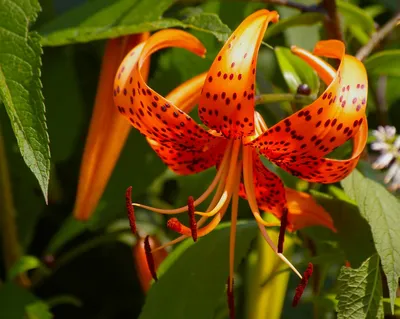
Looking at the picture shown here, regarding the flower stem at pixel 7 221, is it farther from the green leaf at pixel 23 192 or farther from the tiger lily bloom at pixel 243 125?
the tiger lily bloom at pixel 243 125

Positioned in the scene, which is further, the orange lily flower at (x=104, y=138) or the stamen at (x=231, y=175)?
the orange lily flower at (x=104, y=138)

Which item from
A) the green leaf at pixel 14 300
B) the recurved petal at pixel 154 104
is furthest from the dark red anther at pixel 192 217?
the green leaf at pixel 14 300

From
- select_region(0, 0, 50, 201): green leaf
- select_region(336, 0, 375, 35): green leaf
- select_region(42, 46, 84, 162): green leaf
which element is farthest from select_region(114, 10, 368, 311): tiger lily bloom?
select_region(42, 46, 84, 162): green leaf

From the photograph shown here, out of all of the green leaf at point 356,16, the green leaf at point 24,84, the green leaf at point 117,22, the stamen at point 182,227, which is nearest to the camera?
the green leaf at point 24,84

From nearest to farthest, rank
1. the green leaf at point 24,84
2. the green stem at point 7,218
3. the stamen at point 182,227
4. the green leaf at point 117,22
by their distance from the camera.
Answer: the green leaf at point 24,84 → the stamen at point 182,227 → the green leaf at point 117,22 → the green stem at point 7,218

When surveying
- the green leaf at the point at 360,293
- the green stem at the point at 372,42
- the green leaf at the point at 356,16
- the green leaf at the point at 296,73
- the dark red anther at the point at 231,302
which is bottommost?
the dark red anther at the point at 231,302

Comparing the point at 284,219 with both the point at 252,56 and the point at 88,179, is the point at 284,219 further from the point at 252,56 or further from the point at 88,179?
the point at 88,179

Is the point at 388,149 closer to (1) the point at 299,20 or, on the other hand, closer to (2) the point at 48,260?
(1) the point at 299,20
